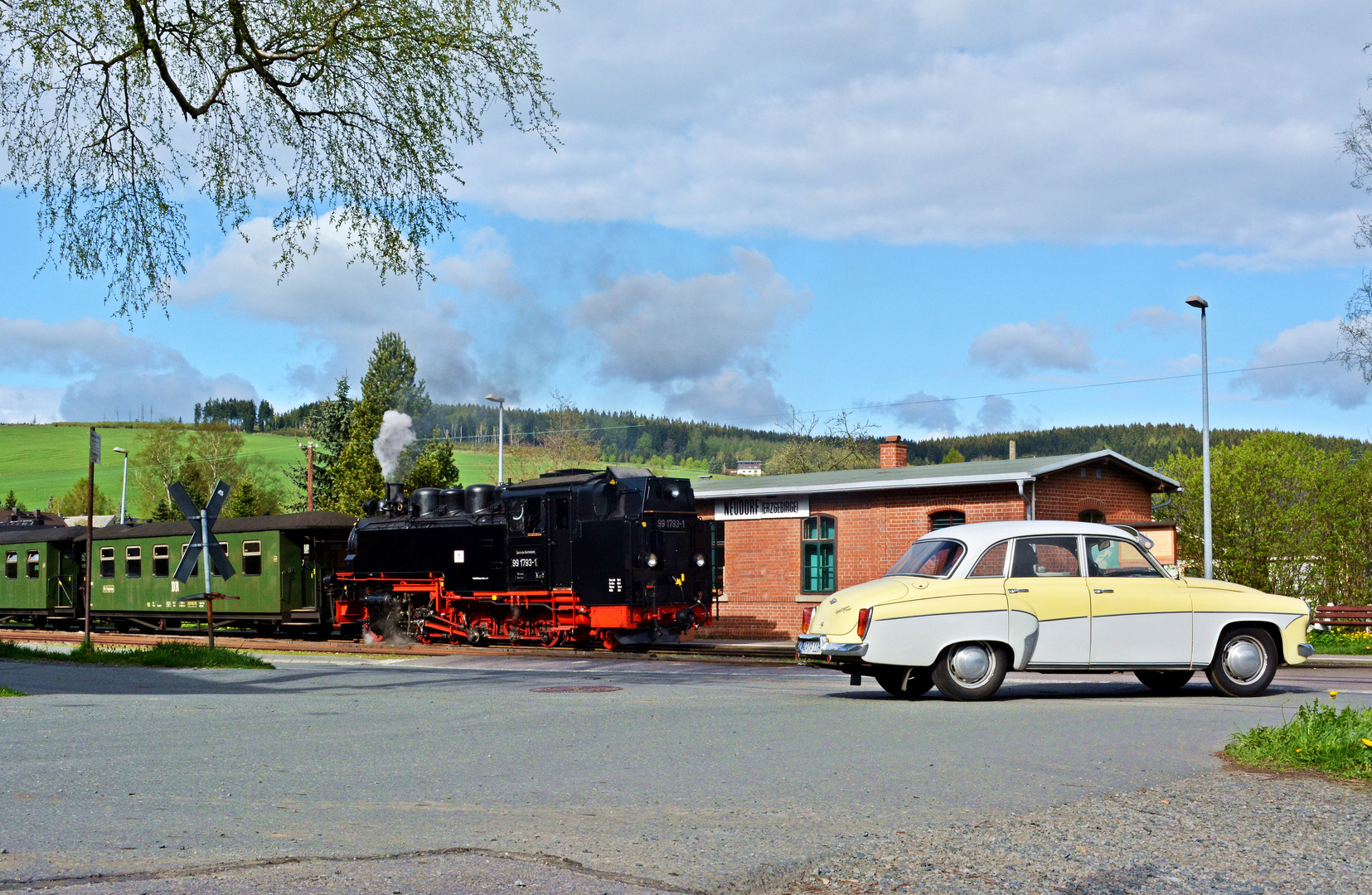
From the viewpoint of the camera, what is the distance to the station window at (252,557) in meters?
27.8

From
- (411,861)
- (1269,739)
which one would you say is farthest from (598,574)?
(411,861)

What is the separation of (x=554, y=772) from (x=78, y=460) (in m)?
122

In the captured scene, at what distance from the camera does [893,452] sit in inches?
1289

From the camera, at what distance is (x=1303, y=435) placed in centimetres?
3516

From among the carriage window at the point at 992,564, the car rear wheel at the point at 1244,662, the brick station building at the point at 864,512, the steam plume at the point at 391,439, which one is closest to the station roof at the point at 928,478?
the brick station building at the point at 864,512

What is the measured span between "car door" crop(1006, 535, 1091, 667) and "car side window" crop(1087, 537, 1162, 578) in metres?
0.18

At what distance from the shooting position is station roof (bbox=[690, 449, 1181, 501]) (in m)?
25.2

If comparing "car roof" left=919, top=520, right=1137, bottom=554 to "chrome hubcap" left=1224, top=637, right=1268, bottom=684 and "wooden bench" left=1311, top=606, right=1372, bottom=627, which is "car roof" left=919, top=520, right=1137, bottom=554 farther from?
"wooden bench" left=1311, top=606, right=1372, bottom=627

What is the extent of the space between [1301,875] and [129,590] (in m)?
31.0

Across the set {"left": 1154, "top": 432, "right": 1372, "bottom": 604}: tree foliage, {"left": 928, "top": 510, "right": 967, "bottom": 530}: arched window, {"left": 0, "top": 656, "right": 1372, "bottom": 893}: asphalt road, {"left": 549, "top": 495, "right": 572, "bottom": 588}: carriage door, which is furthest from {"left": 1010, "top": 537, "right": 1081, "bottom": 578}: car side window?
{"left": 1154, "top": 432, "right": 1372, "bottom": 604}: tree foliage

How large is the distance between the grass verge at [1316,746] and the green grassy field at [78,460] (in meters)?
78.8

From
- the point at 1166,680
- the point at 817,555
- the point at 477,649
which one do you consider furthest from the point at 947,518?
the point at 1166,680

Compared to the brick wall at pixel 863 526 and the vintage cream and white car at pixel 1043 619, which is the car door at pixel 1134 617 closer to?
the vintage cream and white car at pixel 1043 619

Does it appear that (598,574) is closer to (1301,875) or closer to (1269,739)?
(1269,739)
